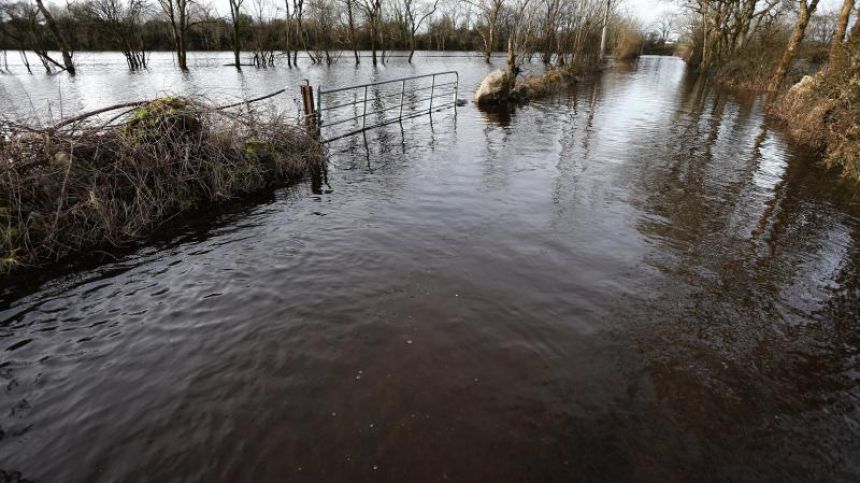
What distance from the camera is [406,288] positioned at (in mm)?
4828

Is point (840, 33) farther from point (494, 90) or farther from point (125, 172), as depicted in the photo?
point (125, 172)

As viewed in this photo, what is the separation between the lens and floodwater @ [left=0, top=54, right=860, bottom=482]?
9.66ft

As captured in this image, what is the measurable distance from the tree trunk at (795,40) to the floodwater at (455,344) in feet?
51.0

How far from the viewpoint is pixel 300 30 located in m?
42.2

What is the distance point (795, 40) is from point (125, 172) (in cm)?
2472

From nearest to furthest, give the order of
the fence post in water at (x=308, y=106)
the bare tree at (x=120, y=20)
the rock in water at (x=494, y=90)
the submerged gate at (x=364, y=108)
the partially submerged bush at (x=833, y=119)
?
the partially submerged bush at (x=833, y=119)
the fence post in water at (x=308, y=106)
the submerged gate at (x=364, y=108)
the rock in water at (x=494, y=90)
the bare tree at (x=120, y=20)

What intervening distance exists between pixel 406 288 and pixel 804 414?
3513mm

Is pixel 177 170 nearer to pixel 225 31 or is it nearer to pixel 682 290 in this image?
pixel 682 290

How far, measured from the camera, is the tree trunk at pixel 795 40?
18109 mm

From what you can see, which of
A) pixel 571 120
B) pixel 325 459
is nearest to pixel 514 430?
pixel 325 459

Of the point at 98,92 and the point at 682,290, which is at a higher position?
the point at 98,92

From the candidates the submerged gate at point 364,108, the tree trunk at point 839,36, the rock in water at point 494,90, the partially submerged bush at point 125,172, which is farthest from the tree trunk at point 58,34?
the tree trunk at point 839,36

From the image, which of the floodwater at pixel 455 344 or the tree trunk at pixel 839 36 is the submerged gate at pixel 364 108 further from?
the tree trunk at pixel 839 36

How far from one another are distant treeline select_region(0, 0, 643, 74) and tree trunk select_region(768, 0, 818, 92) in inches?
430
